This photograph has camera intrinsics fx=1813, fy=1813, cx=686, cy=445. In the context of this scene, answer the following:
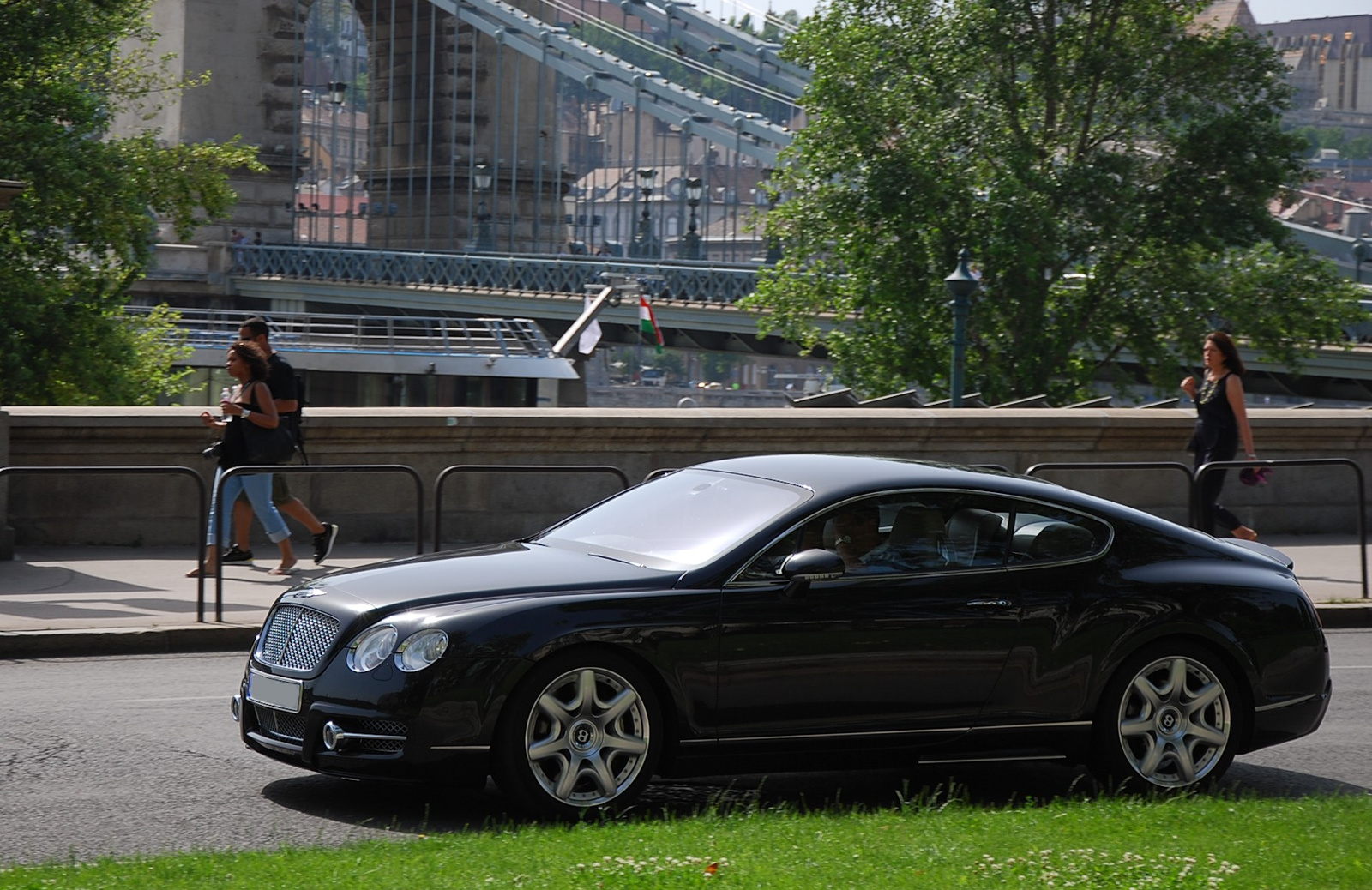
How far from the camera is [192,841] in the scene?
5492 millimetres

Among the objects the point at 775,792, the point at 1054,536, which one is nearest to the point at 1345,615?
the point at 1054,536

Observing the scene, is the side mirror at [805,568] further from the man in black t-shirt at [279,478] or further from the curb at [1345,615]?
the curb at [1345,615]

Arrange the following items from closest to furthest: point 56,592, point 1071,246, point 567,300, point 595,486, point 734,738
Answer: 1. point 734,738
2. point 56,592
3. point 595,486
4. point 1071,246
5. point 567,300

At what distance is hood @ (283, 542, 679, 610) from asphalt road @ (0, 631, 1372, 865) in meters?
0.72

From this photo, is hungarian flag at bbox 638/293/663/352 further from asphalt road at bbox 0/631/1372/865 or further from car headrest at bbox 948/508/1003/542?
car headrest at bbox 948/508/1003/542

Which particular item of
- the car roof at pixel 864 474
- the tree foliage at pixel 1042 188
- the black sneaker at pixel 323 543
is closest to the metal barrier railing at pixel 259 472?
the black sneaker at pixel 323 543

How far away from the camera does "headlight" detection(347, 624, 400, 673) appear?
5656 mm

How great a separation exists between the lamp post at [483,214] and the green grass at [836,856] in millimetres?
64268

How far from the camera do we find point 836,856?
4.98m

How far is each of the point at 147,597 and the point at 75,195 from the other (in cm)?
1359

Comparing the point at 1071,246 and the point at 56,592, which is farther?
the point at 1071,246

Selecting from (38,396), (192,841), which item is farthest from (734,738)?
(38,396)

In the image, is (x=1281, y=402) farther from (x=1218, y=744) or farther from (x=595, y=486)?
(x=1218, y=744)

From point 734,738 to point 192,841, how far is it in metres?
1.73
